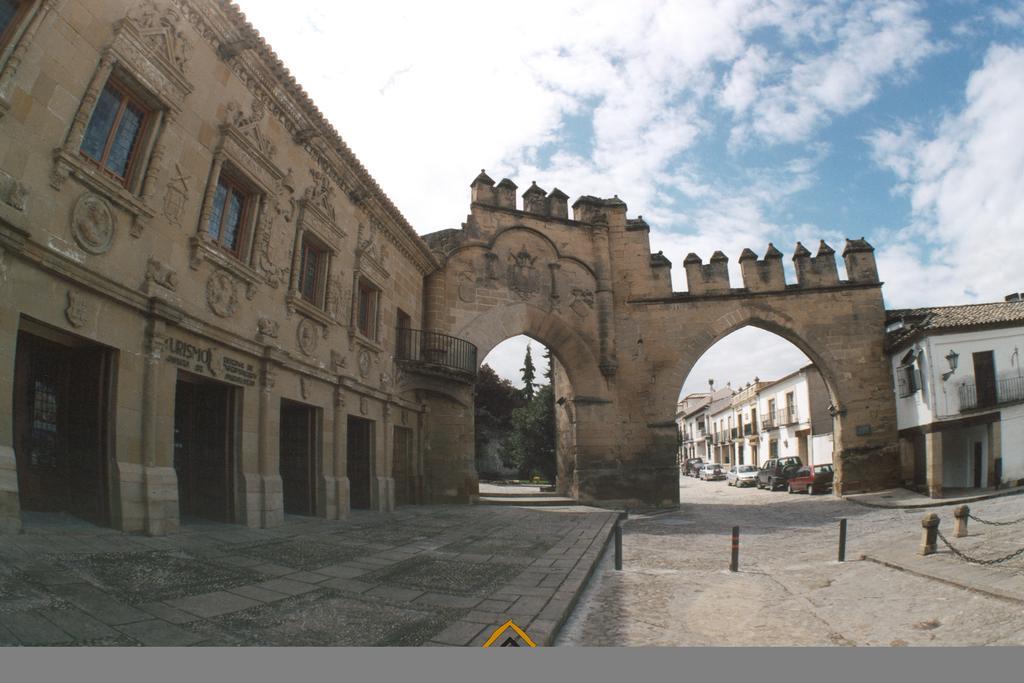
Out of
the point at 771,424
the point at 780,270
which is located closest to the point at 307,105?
the point at 780,270

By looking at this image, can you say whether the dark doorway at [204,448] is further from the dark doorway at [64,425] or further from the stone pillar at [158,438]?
the dark doorway at [64,425]

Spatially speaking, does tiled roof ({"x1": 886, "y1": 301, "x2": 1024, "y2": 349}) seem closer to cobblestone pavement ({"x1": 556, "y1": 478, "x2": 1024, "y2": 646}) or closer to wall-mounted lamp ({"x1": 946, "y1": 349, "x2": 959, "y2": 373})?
wall-mounted lamp ({"x1": 946, "y1": 349, "x2": 959, "y2": 373})

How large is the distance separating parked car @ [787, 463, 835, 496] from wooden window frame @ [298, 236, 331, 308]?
18821mm

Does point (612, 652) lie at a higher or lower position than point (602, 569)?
higher

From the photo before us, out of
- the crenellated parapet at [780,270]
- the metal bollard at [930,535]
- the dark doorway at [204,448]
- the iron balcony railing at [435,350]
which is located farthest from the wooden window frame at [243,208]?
the crenellated parapet at [780,270]

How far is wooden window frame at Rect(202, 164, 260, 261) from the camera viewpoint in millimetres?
8391

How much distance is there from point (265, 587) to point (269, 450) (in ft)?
13.7

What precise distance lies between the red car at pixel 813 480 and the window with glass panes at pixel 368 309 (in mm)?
17097

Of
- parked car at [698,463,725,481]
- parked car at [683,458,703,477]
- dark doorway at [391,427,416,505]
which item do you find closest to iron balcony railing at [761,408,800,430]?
parked car at [698,463,725,481]

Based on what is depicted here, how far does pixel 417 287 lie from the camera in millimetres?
16469

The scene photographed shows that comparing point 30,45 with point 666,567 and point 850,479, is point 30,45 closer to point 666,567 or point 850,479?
point 666,567

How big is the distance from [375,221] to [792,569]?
10.4 m

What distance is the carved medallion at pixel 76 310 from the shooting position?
554 centimetres

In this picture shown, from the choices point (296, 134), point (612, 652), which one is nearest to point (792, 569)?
point (612, 652)
